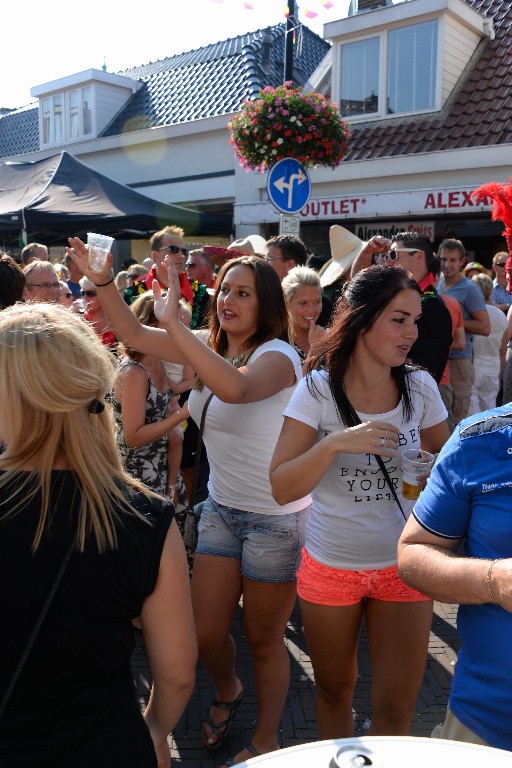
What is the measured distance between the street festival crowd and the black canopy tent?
5.46 metres

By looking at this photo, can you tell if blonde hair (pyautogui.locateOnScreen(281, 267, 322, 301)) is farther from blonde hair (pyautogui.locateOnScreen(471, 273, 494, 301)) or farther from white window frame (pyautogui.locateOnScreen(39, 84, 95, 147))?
white window frame (pyautogui.locateOnScreen(39, 84, 95, 147))

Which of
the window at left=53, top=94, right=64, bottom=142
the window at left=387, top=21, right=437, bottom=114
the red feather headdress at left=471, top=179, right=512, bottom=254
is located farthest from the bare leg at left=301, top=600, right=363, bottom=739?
the window at left=53, top=94, right=64, bottom=142

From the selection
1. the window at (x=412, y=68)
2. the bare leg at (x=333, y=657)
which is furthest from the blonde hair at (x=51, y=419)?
the window at (x=412, y=68)

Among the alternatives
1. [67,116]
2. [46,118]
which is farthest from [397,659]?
[46,118]

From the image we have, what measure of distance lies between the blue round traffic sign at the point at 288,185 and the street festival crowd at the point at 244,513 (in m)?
Result: 3.28

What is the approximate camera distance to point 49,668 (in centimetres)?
139

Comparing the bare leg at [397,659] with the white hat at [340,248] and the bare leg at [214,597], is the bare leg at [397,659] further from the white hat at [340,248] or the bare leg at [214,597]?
the white hat at [340,248]

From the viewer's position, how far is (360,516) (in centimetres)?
238

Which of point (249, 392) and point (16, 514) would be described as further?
point (249, 392)

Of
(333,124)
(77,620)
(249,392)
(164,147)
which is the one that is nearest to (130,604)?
(77,620)

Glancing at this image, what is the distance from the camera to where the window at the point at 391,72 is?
40.1 ft

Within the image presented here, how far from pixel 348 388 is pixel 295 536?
689mm

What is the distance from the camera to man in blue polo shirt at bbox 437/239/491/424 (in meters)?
6.42

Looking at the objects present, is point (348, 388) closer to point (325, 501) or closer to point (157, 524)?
point (325, 501)
